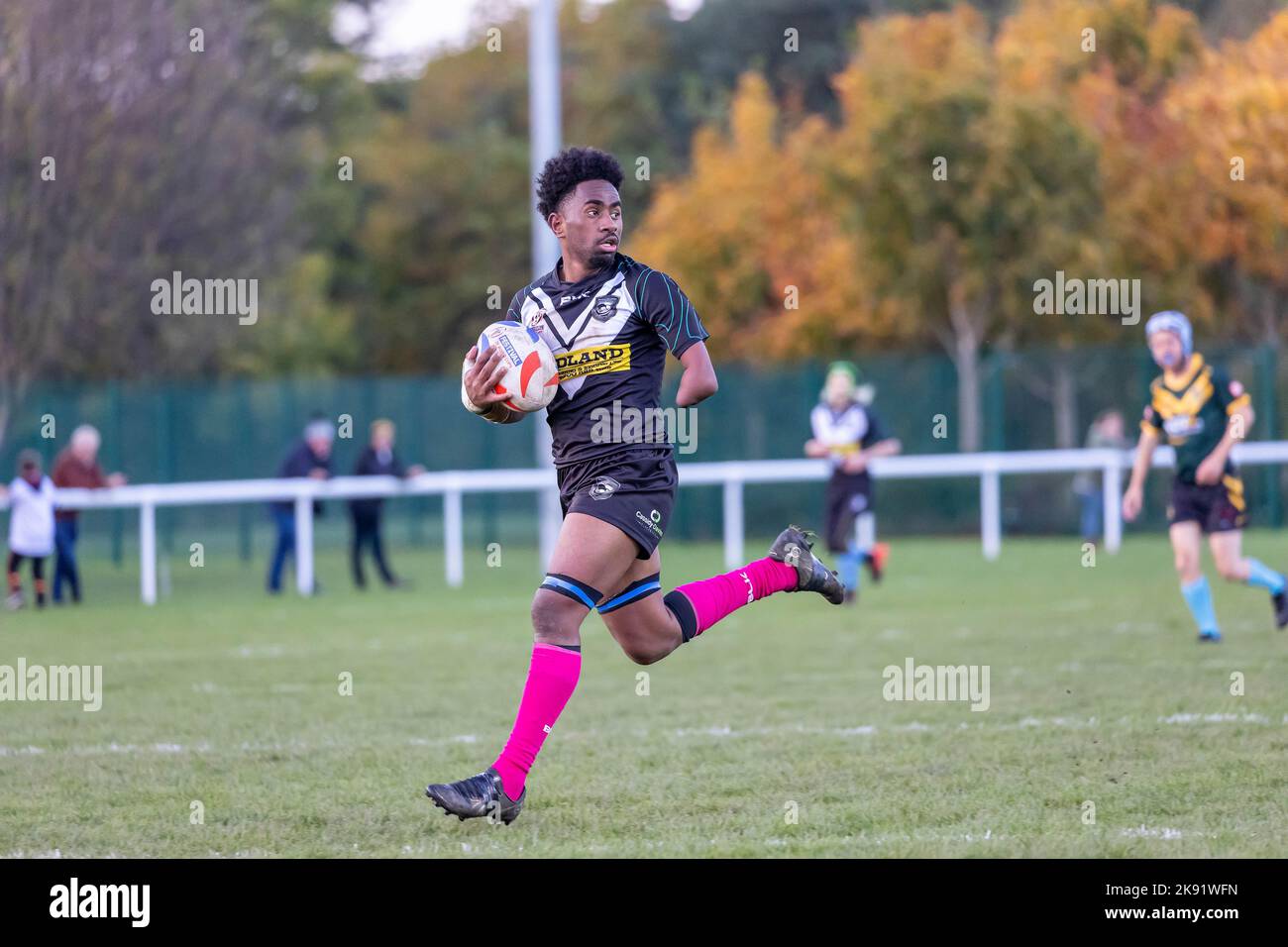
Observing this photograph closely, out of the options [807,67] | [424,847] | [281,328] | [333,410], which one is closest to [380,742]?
[424,847]

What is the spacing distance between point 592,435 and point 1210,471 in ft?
20.0

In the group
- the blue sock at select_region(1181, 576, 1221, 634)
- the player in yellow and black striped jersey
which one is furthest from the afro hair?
the blue sock at select_region(1181, 576, 1221, 634)

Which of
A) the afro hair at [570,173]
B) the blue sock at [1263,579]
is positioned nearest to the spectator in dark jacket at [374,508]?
the blue sock at [1263,579]

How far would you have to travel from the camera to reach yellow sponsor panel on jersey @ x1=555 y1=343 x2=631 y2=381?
6641 millimetres

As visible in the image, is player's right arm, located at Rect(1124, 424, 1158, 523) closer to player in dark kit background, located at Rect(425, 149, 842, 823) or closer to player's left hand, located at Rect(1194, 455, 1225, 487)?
player's left hand, located at Rect(1194, 455, 1225, 487)

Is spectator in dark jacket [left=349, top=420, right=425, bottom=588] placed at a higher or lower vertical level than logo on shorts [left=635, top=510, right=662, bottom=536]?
higher

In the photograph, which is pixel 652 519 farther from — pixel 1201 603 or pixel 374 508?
pixel 374 508

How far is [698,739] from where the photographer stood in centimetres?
848

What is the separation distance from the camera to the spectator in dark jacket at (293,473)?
1991 centimetres

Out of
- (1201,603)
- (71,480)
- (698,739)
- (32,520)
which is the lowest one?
(698,739)

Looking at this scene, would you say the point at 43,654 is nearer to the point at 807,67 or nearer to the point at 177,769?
the point at 177,769

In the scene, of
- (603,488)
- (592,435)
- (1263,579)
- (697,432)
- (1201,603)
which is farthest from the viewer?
(697,432)

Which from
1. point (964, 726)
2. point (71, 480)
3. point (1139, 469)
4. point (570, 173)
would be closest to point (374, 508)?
point (71, 480)
